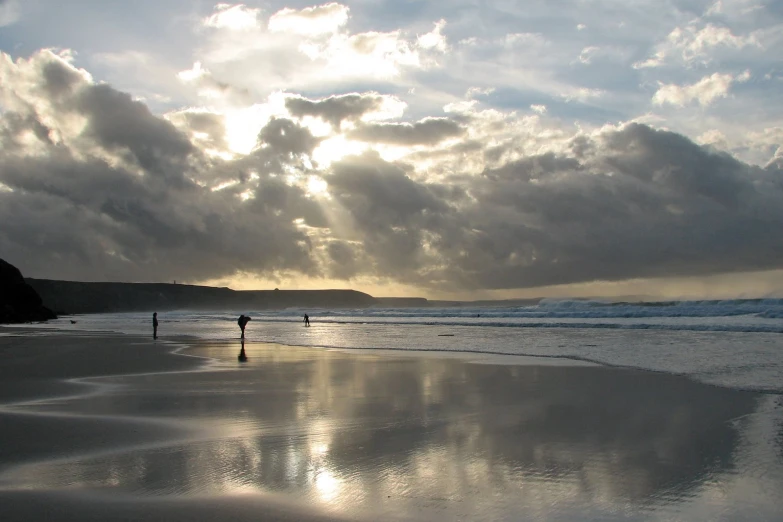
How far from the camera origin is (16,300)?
70188 millimetres

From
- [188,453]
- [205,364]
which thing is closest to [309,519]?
[188,453]

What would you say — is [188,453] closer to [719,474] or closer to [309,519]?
[309,519]

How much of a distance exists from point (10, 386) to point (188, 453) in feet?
29.7

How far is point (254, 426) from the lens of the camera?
898 centimetres

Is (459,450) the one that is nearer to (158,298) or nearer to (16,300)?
(16,300)

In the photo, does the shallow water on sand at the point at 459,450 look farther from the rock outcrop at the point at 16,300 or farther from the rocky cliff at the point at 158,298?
the rocky cliff at the point at 158,298

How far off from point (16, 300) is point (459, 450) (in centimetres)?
7666

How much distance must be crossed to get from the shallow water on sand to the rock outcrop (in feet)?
205

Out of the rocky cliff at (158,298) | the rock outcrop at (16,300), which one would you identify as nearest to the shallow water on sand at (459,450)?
the rock outcrop at (16,300)

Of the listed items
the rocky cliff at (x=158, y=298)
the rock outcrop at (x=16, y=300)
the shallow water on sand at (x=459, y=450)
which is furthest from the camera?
the rocky cliff at (x=158, y=298)

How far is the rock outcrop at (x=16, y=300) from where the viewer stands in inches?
2566

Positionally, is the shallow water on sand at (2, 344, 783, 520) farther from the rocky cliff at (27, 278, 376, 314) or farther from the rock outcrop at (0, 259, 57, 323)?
the rocky cliff at (27, 278, 376, 314)

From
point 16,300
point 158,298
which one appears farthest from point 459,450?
point 158,298

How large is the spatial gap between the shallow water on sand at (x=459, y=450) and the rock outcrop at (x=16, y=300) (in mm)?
62479
